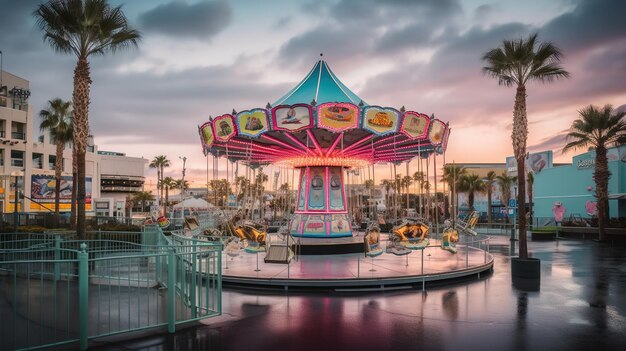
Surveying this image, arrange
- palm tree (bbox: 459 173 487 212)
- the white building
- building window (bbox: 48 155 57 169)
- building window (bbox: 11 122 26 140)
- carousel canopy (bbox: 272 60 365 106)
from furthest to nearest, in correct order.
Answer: palm tree (bbox: 459 173 487 212) → building window (bbox: 48 155 57 169) → building window (bbox: 11 122 26 140) → the white building → carousel canopy (bbox: 272 60 365 106)

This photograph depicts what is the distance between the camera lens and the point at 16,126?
4497 cm

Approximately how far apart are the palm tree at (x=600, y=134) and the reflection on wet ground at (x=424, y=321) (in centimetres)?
1803

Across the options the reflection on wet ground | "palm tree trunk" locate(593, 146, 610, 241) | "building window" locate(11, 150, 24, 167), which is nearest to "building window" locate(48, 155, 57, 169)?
"building window" locate(11, 150, 24, 167)

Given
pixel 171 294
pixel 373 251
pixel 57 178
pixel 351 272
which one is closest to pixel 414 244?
pixel 373 251

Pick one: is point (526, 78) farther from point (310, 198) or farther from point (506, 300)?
point (310, 198)

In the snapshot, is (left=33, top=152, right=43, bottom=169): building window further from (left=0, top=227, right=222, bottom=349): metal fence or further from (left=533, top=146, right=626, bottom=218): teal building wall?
(left=533, top=146, right=626, bottom=218): teal building wall

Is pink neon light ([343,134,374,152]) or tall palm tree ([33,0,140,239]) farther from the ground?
tall palm tree ([33,0,140,239])

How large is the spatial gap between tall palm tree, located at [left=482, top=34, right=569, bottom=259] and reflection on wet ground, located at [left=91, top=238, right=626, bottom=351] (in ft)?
11.6

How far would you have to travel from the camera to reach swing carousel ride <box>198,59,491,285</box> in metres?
15.7

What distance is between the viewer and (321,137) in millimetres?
19062

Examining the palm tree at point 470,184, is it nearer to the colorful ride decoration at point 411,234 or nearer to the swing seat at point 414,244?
the colorful ride decoration at point 411,234

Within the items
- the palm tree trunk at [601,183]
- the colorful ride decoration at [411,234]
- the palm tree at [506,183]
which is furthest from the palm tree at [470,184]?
the colorful ride decoration at [411,234]

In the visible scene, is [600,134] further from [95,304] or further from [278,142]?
[95,304]

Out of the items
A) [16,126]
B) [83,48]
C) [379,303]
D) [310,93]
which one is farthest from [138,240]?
[16,126]
